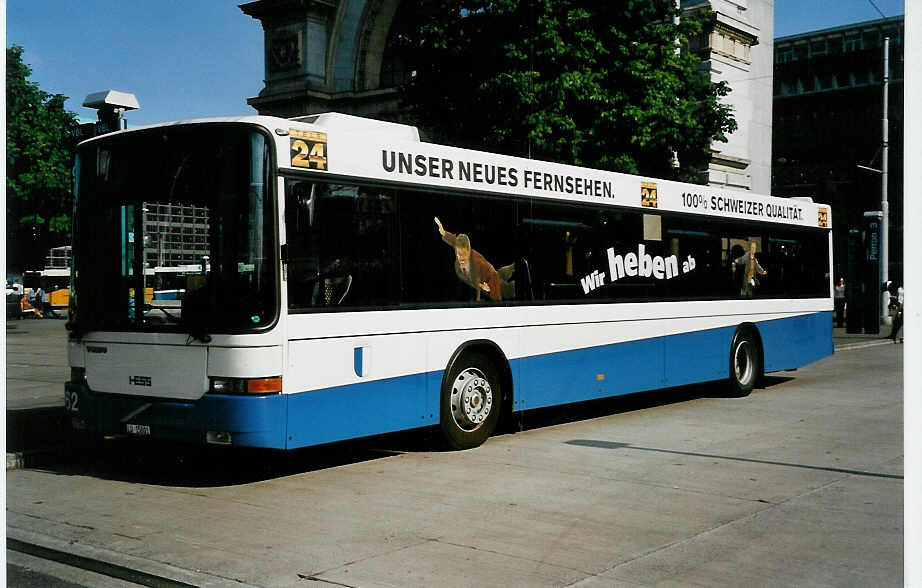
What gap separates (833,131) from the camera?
98.4 feet

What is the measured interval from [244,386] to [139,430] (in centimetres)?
115

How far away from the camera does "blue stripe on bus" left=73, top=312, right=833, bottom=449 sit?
310 inches

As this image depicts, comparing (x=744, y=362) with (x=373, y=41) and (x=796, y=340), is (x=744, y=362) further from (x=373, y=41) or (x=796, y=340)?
(x=373, y=41)

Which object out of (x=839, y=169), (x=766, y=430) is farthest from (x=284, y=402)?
(x=839, y=169)

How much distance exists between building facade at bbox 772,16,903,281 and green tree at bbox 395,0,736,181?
8.94ft

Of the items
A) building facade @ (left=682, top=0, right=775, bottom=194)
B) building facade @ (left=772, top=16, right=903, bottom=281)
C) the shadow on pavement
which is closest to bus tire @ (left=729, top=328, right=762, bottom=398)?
the shadow on pavement

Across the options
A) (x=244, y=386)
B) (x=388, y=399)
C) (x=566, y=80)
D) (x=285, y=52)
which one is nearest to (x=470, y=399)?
(x=388, y=399)

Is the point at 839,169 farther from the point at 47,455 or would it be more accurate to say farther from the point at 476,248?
the point at 47,455

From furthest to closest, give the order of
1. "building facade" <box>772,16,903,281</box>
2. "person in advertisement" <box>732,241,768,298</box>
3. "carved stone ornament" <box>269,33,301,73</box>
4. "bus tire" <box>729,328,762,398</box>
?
"carved stone ornament" <box>269,33,301,73</box>, "building facade" <box>772,16,903,281</box>, "person in advertisement" <box>732,241,768,298</box>, "bus tire" <box>729,328,762,398</box>

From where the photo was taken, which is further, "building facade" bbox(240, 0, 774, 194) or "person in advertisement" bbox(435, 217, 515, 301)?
"building facade" bbox(240, 0, 774, 194)

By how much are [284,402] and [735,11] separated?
79.2 feet

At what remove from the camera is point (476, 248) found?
398 inches

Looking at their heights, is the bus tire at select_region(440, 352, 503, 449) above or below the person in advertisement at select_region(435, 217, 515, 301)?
below

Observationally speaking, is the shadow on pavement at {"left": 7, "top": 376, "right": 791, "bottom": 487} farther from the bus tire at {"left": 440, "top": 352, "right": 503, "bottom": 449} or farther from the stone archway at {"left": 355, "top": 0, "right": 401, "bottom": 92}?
the stone archway at {"left": 355, "top": 0, "right": 401, "bottom": 92}
